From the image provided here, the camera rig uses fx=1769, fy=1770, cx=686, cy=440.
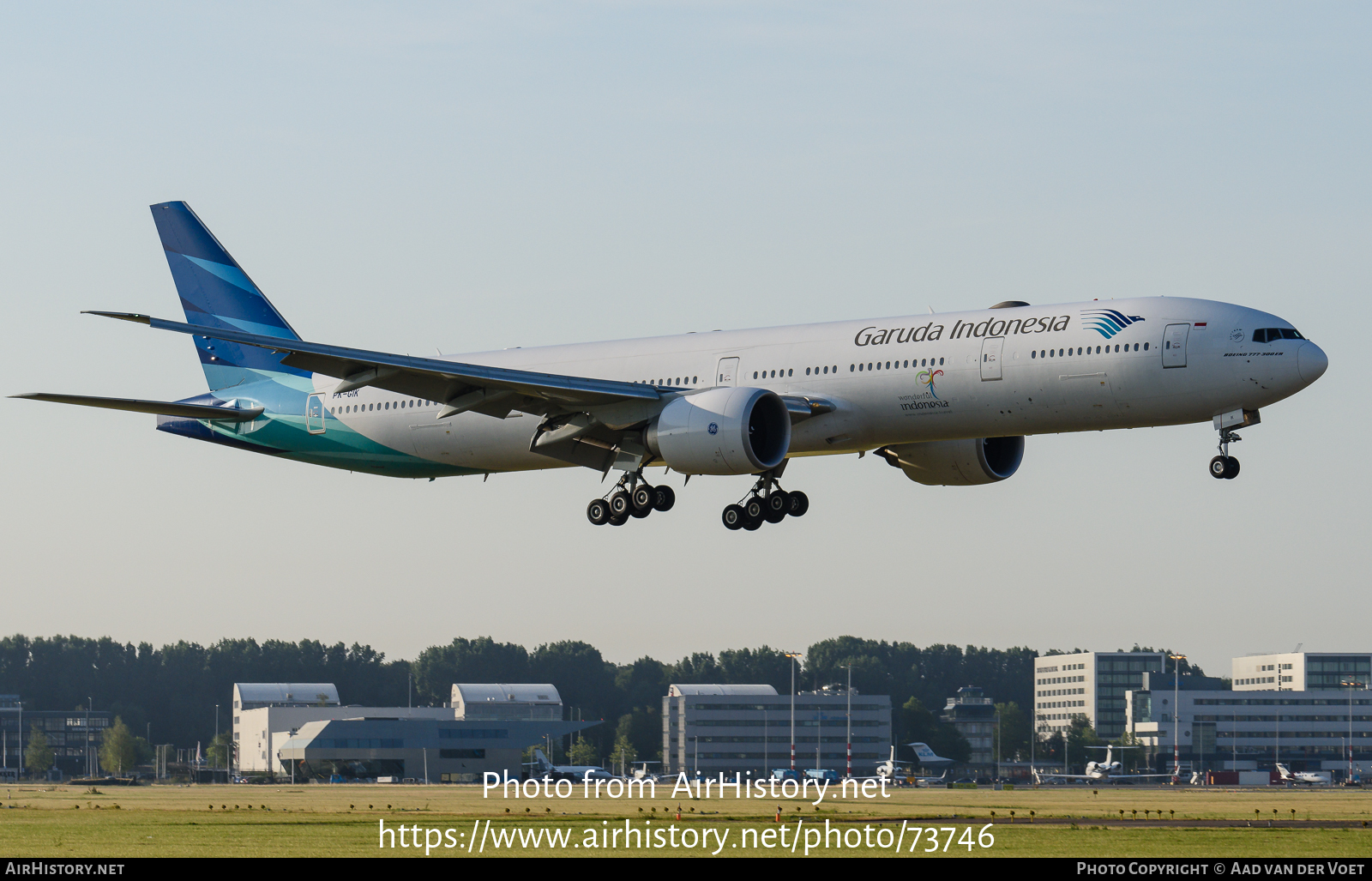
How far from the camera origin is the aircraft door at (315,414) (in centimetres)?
5503

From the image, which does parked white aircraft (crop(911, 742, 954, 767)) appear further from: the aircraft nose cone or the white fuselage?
the aircraft nose cone

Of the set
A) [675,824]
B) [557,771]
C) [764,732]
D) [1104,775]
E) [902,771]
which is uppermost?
[675,824]

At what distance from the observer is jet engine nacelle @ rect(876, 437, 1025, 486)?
166ft

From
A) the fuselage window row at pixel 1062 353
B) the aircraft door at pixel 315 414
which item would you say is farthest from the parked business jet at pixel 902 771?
the fuselage window row at pixel 1062 353

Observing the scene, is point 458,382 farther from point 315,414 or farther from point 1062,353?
point 1062,353

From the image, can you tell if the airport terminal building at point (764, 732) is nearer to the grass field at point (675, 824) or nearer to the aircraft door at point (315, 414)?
the grass field at point (675, 824)

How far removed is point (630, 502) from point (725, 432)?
232 inches

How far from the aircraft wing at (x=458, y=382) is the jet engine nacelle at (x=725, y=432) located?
A: 1.90m

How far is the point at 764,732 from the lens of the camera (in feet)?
525

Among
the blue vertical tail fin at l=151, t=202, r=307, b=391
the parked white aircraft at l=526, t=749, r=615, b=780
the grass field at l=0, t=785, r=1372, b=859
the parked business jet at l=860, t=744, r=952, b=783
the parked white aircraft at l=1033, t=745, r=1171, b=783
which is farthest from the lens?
the parked white aircraft at l=1033, t=745, r=1171, b=783

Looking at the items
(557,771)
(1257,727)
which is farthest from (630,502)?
(1257,727)

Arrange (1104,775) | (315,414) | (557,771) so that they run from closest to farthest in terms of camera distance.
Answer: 1. (315,414)
2. (557,771)
3. (1104,775)

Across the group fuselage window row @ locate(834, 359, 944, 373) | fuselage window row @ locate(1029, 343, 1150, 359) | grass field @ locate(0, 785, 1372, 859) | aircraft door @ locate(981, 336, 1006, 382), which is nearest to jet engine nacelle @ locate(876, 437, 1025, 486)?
fuselage window row @ locate(834, 359, 944, 373)

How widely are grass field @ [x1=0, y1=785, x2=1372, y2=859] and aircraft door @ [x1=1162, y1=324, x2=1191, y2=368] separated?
1170 centimetres
